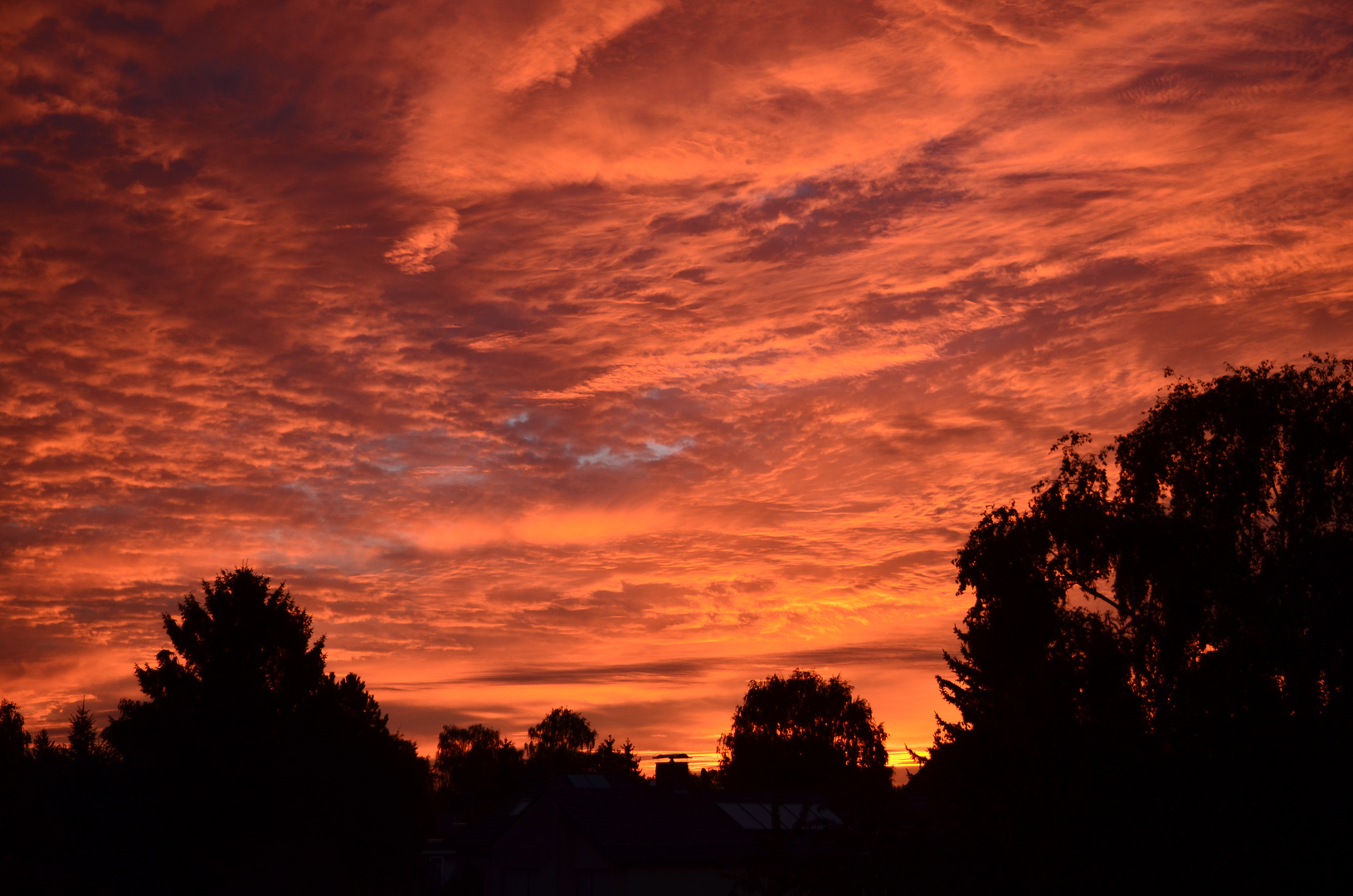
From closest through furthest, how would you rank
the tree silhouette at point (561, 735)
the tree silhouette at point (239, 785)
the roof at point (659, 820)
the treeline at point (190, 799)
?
the treeline at point (190, 799), the tree silhouette at point (239, 785), the roof at point (659, 820), the tree silhouette at point (561, 735)

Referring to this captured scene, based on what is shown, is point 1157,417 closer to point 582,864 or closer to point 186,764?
point 582,864

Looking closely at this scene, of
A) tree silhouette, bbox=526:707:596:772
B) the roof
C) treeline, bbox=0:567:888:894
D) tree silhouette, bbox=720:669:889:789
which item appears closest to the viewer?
treeline, bbox=0:567:888:894

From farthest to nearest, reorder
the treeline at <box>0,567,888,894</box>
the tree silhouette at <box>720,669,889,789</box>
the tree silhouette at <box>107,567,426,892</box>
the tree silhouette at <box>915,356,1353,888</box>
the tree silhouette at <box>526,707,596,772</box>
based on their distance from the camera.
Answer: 1. the tree silhouette at <box>526,707,596,772</box>
2. the tree silhouette at <box>720,669,889,789</box>
3. the tree silhouette at <box>107,567,426,892</box>
4. the treeline at <box>0,567,888,894</box>
5. the tree silhouette at <box>915,356,1353,888</box>

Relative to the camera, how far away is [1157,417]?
39531 mm

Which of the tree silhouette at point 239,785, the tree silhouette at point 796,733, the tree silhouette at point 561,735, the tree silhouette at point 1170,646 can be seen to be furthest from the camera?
the tree silhouette at point 561,735

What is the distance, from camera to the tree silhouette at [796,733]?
335 feet

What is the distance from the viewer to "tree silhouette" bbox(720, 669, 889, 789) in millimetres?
102188

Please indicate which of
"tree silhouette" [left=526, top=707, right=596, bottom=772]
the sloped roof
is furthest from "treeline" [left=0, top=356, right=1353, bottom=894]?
"tree silhouette" [left=526, top=707, right=596, bottom=772]

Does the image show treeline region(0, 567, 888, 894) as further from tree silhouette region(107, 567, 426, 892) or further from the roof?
the roof

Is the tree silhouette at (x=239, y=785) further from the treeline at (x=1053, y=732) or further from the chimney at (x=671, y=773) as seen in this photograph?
the chimney at (x=671, y=773)

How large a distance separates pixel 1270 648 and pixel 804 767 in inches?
3584

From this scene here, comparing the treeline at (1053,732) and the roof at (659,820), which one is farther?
the roof at (659,820)

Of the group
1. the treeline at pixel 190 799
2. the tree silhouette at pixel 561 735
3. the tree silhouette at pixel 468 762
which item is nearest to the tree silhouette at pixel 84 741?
the treeline at pixel 190 799

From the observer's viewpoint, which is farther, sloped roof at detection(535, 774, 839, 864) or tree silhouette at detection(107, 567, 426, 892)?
sloped roof at detection(535, 774, 839, 864)
